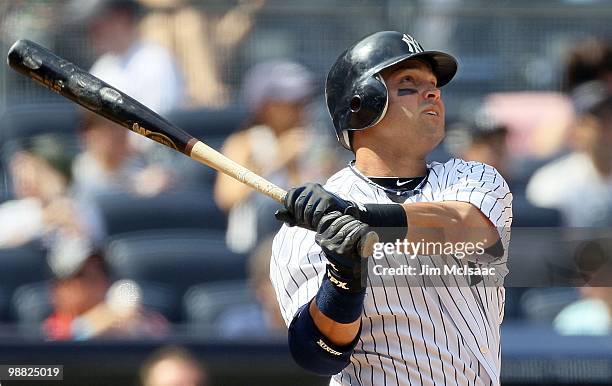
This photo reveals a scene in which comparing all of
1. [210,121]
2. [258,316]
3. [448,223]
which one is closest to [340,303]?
[448,223]

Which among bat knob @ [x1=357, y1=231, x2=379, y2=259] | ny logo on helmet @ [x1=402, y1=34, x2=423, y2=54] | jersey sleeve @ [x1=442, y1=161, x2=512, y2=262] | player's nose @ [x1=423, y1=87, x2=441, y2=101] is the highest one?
ny logo on helmet @ [x1=402, y1=34, x2=423, y2=54]

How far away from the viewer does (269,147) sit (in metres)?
4.94

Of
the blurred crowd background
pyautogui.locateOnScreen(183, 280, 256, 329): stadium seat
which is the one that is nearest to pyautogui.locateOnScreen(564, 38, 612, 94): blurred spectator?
the blurred crowd background

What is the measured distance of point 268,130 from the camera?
16.4 feet

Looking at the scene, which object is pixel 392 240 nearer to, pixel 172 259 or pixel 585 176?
pixel 172 259

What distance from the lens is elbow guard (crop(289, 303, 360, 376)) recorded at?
91.0 inches

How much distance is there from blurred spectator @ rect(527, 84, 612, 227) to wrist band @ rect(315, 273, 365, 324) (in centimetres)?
272

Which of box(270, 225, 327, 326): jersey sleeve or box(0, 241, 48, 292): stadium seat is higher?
box(0, 241, 48, 292): stadium seat

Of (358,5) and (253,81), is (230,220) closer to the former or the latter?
(253,81)

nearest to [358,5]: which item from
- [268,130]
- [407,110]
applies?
[268,130]

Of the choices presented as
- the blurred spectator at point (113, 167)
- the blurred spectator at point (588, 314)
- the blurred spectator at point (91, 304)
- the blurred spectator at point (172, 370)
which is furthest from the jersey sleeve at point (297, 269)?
the blurred spectator at point (113, 167)

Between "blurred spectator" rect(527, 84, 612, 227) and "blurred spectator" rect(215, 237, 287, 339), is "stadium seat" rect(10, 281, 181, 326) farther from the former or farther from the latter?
"blurred spectator" rect(527, 84, 612, 227)

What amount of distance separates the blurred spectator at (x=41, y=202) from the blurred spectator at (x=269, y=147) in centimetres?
59

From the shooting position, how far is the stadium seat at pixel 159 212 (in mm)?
4777
